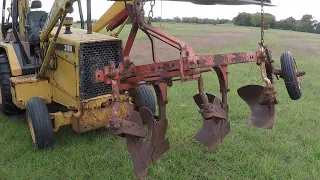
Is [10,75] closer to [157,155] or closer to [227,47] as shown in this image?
[157,155]

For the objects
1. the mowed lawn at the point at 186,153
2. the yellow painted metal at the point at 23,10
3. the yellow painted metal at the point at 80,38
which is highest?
the yellow painted metal at the point at 23,10

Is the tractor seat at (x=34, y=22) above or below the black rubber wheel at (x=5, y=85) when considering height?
above

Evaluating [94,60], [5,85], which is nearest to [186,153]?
[94,60]

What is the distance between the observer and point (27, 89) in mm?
→ 5371

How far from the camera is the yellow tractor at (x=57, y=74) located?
4.81 m

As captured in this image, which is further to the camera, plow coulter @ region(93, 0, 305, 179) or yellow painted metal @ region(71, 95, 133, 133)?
yellow painted metal @ region(71, 95, 133, 133)

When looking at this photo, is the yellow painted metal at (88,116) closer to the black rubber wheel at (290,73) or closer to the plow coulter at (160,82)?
the plow coulter at (160,82)

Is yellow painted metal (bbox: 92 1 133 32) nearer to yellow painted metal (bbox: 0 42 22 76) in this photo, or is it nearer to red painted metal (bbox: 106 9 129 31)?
red painted metal (bbox: 106 9 129 31)

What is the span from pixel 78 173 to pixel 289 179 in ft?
7.69

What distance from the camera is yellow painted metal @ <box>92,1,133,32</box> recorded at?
502cm

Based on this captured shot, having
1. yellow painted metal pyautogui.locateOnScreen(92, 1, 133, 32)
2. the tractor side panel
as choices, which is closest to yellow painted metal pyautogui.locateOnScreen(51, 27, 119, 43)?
the tractor side panel

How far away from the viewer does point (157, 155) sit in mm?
3779

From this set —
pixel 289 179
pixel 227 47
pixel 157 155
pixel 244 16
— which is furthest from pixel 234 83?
pixel 244 16

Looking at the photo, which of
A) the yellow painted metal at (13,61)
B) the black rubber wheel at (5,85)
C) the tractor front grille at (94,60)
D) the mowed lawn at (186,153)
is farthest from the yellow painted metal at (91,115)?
the black rubber wheel at (5,85)
